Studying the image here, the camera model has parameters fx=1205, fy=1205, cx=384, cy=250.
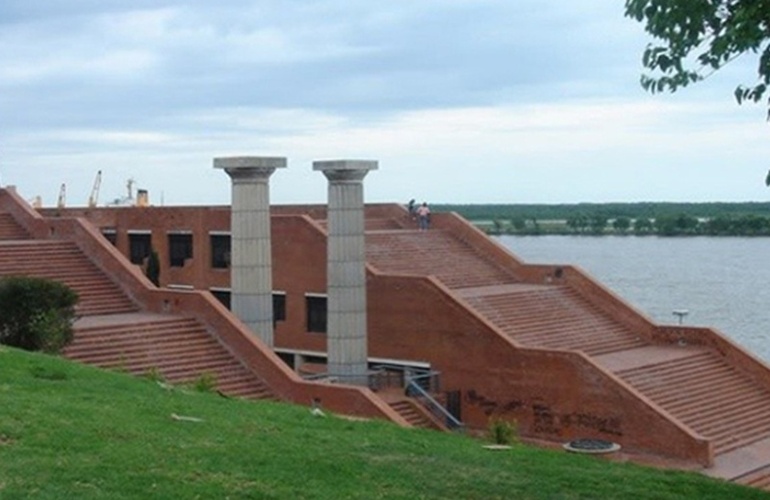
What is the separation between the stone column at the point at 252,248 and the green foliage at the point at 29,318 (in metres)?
5.35

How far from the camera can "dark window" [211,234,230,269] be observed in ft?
123

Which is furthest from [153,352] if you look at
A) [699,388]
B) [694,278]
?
[694,278]

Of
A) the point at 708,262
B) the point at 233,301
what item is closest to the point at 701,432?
the point at 233,301

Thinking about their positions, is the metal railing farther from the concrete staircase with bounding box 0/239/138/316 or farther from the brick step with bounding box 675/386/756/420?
the brick step with bounding box 675/386/756/420

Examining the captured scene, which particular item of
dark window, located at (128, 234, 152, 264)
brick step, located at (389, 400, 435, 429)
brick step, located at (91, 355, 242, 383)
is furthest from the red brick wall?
brick step, located at (389, 400, 435, 429)

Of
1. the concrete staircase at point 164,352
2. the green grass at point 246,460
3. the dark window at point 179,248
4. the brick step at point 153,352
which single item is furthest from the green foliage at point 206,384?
the dark window at point 179,248

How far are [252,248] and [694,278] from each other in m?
58.1

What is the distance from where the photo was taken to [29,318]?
72.4 feet

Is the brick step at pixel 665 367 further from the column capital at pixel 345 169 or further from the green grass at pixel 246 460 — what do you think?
the green grass at pixel 246 460

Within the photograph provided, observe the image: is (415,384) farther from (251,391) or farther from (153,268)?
(153,268)

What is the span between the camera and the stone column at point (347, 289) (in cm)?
2772

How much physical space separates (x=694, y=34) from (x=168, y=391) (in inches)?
385

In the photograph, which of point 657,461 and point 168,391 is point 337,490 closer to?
point 168,391

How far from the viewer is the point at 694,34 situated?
955 cm
